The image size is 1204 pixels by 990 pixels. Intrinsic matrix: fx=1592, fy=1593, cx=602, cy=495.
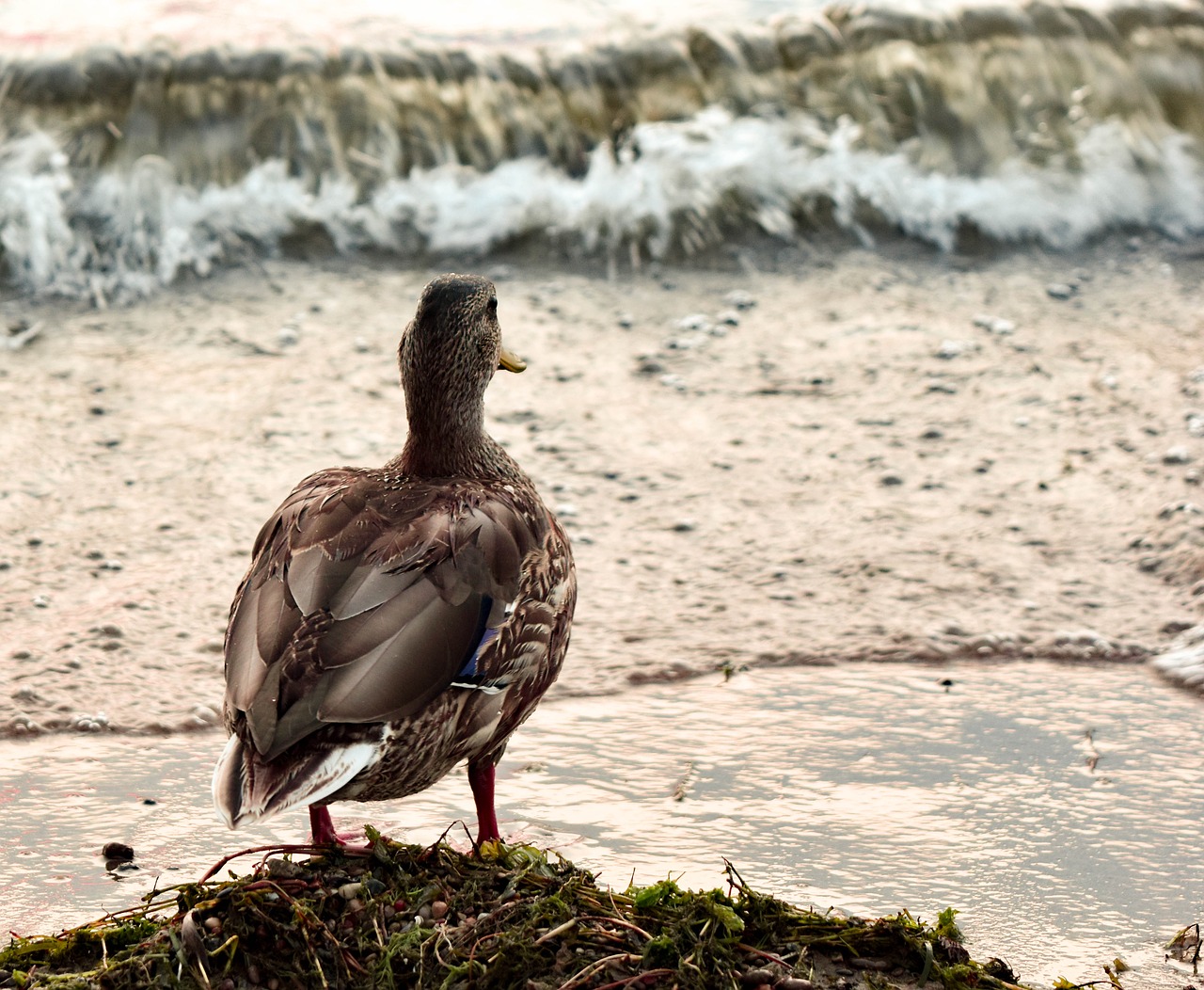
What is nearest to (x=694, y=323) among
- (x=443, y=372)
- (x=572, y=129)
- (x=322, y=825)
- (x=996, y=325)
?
(x=996, y=325)

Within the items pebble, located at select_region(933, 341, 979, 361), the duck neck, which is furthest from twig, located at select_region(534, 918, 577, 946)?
pebble, located at select_region(933, 341, 979, 361)

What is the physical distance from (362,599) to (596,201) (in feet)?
19.6

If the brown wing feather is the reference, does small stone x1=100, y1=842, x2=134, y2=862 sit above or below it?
below

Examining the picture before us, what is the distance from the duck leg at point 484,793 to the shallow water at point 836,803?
6.1 inches

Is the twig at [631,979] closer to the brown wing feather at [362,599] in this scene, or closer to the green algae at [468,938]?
the green algae at [468,938]

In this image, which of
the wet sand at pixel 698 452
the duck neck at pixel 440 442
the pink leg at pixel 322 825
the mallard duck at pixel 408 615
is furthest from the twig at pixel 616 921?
the wet sand at pixel 698 452

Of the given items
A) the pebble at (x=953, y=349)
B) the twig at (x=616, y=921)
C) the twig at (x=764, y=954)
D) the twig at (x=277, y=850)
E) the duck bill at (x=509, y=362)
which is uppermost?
the duck bill at (x=509, y=362)

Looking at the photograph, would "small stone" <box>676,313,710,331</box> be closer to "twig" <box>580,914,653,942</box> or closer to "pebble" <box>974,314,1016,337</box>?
"pebble" <box>974,314,1016,337</box>

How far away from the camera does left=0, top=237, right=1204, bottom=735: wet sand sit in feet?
17.6

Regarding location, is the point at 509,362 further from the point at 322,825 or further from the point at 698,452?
the point at 698,452

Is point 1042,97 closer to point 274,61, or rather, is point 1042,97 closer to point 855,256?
point 855,256

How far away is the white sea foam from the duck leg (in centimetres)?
520

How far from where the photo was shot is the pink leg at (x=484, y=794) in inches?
155

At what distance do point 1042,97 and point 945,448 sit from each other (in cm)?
483
